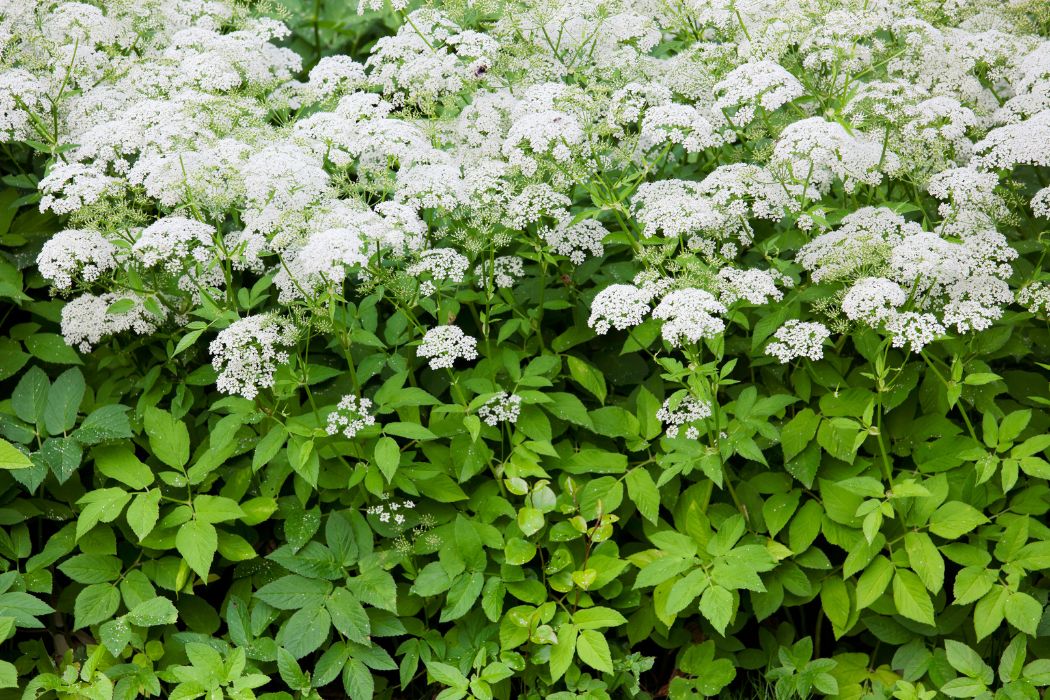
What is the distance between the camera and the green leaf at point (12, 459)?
11.6ft

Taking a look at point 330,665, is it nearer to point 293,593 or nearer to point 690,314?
point 293,593

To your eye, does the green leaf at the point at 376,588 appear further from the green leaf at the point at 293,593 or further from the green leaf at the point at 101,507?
the green leaf at the point at 101,507

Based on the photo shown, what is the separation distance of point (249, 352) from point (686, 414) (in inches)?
64.7

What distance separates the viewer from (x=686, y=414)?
3.60 m

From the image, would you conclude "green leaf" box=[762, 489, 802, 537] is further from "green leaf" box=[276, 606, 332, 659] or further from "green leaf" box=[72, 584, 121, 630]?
"green leaf" box=[72, 584, 121, 630]

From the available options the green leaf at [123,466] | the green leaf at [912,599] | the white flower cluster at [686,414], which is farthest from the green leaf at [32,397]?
the green leaf at [912,599]

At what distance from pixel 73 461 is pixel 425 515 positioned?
4.55ft

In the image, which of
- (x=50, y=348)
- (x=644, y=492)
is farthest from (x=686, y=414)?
(x=50, y=348)

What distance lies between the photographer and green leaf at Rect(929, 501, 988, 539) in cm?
348

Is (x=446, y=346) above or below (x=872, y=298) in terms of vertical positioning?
below

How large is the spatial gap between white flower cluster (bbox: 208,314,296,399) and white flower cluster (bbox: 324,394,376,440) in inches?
10.5

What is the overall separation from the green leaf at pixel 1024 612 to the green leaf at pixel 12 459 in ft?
11.8

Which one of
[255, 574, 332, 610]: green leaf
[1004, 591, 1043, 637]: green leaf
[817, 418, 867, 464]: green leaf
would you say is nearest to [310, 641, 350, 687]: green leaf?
[255, 574, 332, 610]: green leaf

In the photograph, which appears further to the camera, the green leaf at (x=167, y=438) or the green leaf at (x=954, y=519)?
the green leaf at (x=167, y=438)
